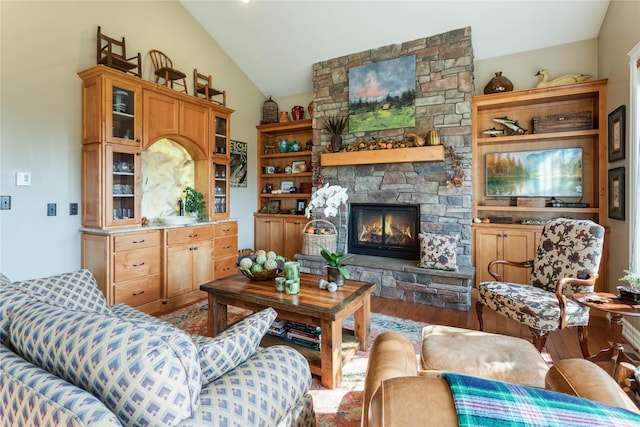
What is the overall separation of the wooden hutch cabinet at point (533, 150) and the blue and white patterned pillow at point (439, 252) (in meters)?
0.50

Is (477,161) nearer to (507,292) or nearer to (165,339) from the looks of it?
(507,292)

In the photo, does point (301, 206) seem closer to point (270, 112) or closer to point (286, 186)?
point (286, 186)

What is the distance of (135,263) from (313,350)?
2140mm

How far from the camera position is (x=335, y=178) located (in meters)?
4.67

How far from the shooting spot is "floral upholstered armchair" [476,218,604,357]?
7.30 feet

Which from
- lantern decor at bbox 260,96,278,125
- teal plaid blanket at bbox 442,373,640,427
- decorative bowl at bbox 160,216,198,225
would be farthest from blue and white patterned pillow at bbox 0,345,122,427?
lantern decor at bbox 260,96,278,125

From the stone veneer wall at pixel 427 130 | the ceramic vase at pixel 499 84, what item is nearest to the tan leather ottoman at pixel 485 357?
the stone veneer wall at pixel 427 130

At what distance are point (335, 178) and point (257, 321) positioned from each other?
3.60 meters

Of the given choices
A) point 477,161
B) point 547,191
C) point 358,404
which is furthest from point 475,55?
point 358,404

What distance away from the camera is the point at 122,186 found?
335cm

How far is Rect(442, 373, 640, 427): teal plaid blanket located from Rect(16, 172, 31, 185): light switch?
12.4ft

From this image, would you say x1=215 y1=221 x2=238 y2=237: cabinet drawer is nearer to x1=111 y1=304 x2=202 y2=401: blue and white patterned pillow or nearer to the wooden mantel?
the wooden mantel

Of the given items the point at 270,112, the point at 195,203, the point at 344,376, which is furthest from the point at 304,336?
the point at 270,112

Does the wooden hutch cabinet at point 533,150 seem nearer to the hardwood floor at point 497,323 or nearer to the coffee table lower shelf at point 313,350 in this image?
the hardwood floor at point 497,323
